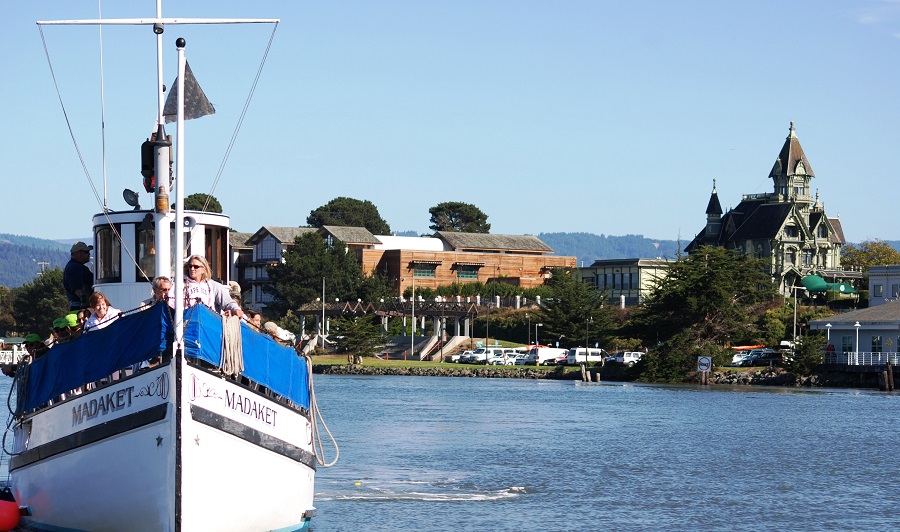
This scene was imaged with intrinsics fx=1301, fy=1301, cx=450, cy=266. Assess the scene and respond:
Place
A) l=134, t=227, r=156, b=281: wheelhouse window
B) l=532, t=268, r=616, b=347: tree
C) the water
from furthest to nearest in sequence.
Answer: l=532, t=268, r=616, b=347: tree < the water < l=134, t=227, r=156, b=281: wheelhouse window

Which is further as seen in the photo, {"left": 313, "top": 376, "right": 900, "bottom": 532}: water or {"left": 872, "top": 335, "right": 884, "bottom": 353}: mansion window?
{"left": 872, "top": 335, "right": 884, "bottom": 353}: mansion window

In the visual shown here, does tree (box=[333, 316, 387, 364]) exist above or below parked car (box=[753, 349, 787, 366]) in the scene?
above

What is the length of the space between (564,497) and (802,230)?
115m

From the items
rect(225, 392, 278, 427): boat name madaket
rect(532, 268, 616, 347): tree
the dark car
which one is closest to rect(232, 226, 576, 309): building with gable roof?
rect(532, 268, 616, 347): tree

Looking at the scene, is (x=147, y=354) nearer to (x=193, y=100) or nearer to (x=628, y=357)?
(x=193, y=100)

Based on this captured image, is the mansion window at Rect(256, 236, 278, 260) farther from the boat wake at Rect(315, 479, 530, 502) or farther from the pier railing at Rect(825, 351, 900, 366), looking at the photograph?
the boat wake at Rect(315, 479, 530, 502)

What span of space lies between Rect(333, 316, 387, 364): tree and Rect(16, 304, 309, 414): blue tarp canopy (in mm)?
93968

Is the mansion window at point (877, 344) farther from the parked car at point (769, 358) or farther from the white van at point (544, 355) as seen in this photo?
the white van at point (544, 355)

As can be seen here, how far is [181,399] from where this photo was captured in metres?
17.3

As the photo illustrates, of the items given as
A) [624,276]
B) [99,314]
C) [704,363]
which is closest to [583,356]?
[704,363]

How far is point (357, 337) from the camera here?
117 metres

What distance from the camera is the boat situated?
17578 mm

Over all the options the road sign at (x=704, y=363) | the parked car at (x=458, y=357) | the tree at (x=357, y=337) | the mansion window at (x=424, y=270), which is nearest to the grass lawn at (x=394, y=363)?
the tree at (x=357, y=337)

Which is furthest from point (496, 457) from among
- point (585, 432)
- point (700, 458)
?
point (585, 432)
